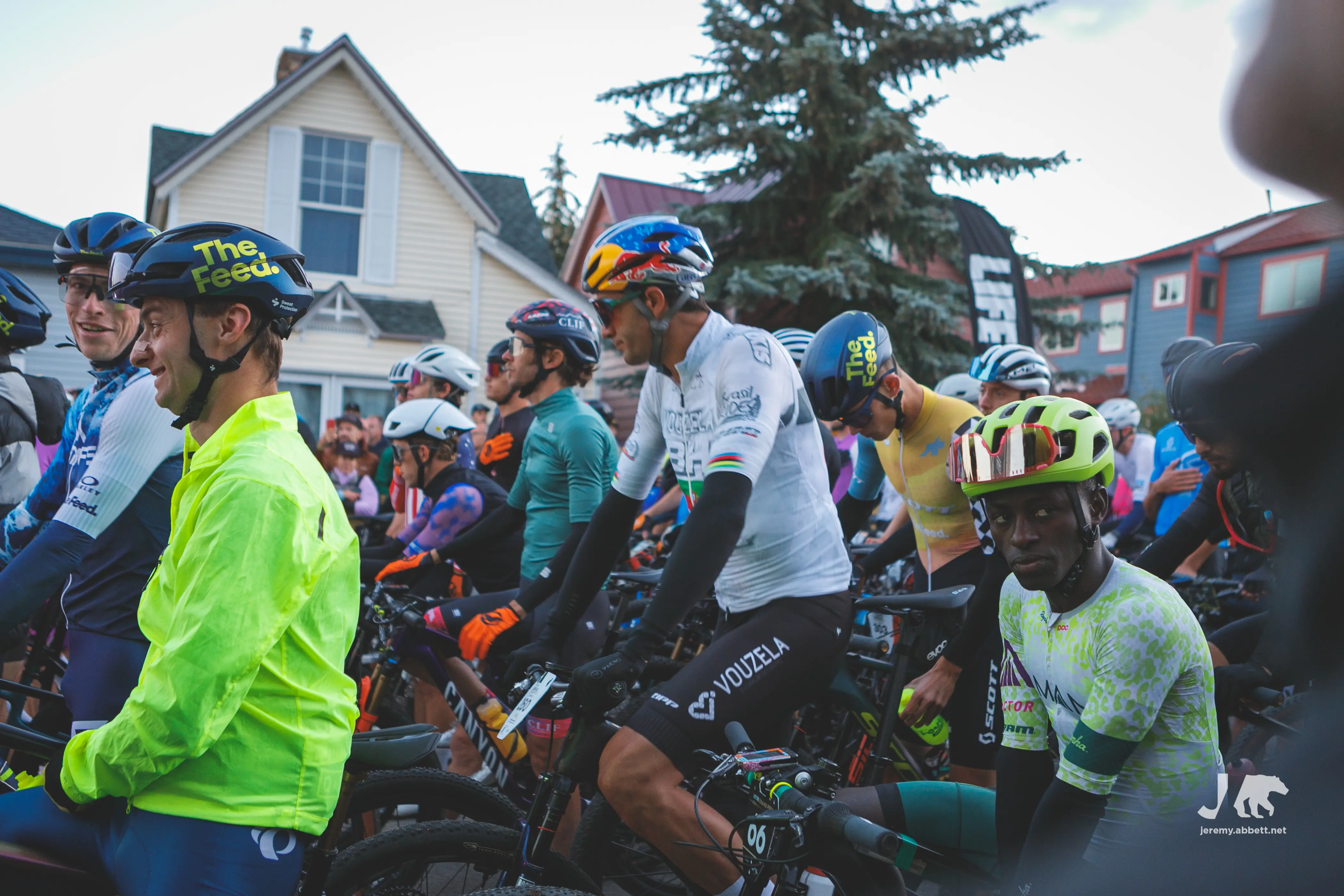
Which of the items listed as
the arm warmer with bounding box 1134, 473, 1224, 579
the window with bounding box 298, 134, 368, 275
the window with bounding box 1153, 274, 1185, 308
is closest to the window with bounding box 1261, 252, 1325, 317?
the arm warmer with bounding box 1134, 473, 1224, 579

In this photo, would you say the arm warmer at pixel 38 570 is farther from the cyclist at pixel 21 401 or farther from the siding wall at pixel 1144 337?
the siding wall at pixel 1144 337

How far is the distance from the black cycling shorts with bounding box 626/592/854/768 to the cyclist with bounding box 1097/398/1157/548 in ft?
22.0

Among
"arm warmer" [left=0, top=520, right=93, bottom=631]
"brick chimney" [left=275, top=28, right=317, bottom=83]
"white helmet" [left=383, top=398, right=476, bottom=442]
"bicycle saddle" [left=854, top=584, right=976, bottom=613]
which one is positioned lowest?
"bicycle saddle" [left=854, top=584, right=976, bottom=613]

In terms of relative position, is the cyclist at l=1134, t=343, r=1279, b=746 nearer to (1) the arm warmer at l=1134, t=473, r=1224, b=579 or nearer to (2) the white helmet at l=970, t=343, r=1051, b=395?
(1) the arm warmer at l=1134, t=473, r=1224, b=579

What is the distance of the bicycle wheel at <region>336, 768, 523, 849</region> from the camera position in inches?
136

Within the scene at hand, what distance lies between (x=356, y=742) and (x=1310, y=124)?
267 centimetres

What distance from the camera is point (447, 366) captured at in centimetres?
773

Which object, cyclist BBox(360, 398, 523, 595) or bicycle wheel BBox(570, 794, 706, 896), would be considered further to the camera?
cyclist BBox(360, 398, 523, 595)

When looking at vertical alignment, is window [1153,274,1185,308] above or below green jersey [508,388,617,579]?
above

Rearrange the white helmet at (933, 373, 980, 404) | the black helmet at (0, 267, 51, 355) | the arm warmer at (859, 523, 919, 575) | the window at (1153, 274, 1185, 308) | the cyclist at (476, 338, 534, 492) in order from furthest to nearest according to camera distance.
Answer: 1. the window at (1153, 274, 1185, 308)
2. the white helmet at (933, 373, 980, 404)
3. the cyclist at (476, 338, 534, 492)
4. the arm warmer at (859, 523, 919, 575)
5. the black helmet at (0, 267, 51, 355)

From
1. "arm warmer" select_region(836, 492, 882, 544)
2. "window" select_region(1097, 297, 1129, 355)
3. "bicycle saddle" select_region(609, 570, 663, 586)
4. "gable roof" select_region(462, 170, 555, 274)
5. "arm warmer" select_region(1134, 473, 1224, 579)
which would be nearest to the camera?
"arm warmer" select_region(1134, 473, 1224, 579)

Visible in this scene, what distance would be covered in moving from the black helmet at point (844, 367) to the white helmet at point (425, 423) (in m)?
2.45

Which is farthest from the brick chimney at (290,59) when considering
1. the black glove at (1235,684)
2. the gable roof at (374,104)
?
the black glove at (1235,684)

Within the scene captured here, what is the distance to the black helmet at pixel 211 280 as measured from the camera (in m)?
2.48
